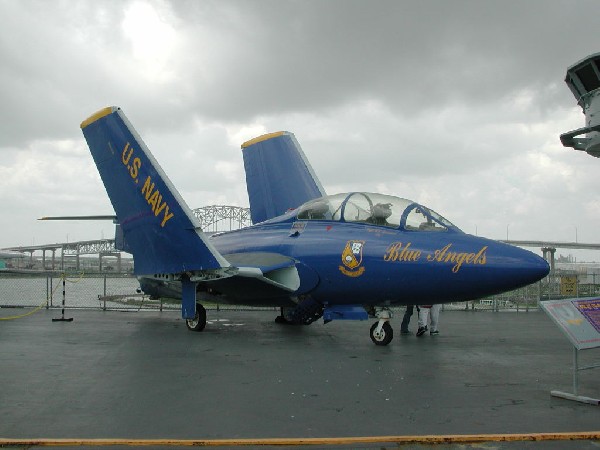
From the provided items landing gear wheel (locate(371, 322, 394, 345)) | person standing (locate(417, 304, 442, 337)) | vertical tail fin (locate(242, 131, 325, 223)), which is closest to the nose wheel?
landing gear wheel (locate(371, 322, 394, 345))

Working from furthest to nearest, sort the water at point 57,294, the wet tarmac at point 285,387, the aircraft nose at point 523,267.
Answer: the water at point 57,294 → the aircraft nose at point 523,267 → the wet tarmac at point 285,387

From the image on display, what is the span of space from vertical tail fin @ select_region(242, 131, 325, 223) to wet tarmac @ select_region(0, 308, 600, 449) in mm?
6885

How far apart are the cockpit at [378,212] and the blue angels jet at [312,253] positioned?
2 centimetres

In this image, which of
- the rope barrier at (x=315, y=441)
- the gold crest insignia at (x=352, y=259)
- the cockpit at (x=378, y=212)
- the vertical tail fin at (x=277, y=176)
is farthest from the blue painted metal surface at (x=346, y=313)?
the vertical tail fin at (x=277, y=176)

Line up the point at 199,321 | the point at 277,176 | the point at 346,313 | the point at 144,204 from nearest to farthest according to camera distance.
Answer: the point at 346,313
the point at 144,204
the point at 199,321
the point at 277,176

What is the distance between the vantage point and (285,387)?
252 inches

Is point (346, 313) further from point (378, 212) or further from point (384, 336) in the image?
point (378, 212)

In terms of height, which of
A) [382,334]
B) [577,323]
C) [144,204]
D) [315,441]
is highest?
[144,204]

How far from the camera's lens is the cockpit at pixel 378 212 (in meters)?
10.2

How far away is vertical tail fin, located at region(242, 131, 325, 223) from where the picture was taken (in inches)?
702

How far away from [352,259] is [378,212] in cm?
113

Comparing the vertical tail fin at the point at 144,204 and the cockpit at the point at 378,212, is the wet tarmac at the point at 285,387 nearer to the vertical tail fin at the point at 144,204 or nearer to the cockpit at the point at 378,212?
the vertical tail fin at the point at 144,204

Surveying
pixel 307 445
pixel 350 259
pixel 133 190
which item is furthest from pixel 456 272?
pixel 133 190

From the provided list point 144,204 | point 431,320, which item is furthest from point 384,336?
point 144,204
